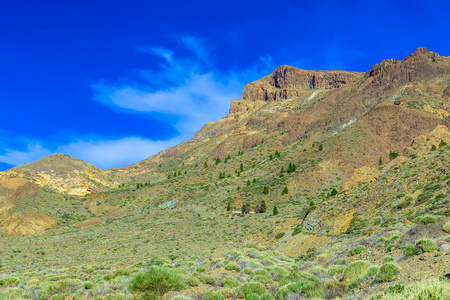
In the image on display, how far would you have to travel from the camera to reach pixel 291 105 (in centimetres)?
18188

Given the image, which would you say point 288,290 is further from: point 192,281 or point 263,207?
point 263,207

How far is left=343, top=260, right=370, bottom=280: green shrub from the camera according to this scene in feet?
38.5

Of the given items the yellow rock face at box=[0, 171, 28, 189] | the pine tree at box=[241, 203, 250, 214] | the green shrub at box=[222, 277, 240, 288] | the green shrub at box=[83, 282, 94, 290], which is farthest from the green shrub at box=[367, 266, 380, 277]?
the yellow rock face at box=[0, 171, 28, 189]

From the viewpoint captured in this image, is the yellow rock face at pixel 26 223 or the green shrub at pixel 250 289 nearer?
the green shrub at pixel 250 289

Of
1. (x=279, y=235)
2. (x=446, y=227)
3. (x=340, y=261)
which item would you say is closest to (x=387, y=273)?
(x=446, y=227)

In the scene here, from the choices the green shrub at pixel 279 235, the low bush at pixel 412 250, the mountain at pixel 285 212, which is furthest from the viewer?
the green shrub at pixel 279 235

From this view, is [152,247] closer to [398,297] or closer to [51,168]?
[398,297]

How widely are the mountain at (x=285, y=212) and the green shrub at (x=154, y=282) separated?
463 millimetres

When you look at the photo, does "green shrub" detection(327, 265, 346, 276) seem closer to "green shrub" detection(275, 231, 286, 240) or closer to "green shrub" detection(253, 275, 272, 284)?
"green shrub" detection(253, 275, 272, 284)

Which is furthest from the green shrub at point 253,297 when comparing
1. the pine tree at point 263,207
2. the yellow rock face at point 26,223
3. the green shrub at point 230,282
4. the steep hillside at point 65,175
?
the steep hillside at point 65,175

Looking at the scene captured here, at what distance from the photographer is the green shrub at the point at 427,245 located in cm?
1078

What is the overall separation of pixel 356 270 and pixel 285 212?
39.8 meters

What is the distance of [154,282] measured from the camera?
12.0 metres

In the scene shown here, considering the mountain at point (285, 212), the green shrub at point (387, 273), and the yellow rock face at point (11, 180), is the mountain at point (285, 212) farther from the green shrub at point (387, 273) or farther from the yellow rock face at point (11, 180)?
the yellow rock face at point (11, 180)
